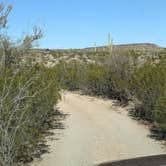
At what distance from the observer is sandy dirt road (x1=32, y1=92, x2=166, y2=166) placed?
993cm

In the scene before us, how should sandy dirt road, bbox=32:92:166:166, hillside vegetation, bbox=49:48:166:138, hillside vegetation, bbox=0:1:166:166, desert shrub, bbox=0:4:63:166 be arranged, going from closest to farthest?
desert shrub, bbox=0:4:63:166, hillside vegetation, bbox=0:1:166:166, sandy dirt road, bbox=32:92:166:166, hillside vegetation, bbox=49:48:166:138

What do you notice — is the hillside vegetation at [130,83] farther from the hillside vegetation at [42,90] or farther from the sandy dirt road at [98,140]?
the sandy dirt road at [98,140]

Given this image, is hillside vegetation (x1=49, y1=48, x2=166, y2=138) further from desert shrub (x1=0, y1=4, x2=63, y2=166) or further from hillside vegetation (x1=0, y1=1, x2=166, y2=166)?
desert shrub (x1=0, y1=4, x2=63, y2=166)

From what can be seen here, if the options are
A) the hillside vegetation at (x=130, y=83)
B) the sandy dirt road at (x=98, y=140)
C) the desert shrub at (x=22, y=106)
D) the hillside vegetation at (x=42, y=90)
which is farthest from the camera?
the hillside vegetation at (x=130, y=83)

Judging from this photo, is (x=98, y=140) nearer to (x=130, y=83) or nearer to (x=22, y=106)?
(x=22, y=106)

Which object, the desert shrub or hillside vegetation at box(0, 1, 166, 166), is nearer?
the desert shrub

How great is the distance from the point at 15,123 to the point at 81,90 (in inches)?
687

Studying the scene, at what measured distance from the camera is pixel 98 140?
39.2ft

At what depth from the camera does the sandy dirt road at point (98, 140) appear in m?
9.93

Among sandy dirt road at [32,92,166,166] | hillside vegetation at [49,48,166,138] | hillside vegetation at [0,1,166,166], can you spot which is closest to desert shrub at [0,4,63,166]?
hillside vegetation at [0,1,166,166]

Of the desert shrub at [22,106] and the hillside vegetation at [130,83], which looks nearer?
the desert shrub at [22,106]

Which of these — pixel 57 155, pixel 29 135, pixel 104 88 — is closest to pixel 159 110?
pixel 57 155

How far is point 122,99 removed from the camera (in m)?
19.8

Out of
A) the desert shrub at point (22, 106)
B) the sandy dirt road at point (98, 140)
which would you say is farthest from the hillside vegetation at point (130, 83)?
the desert shrub at point (22, 106)
